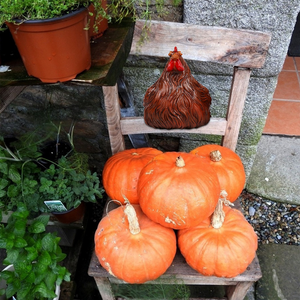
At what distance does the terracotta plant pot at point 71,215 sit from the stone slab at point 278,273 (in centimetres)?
114

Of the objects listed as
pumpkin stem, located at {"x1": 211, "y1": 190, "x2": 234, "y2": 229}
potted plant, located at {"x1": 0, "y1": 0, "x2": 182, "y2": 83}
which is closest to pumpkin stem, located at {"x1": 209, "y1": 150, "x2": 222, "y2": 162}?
pumpkin stem, located at {"x1": 211, "y1": 190, "x2": 234, "y2": 229}

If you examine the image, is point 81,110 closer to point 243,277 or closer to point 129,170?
point 129,170

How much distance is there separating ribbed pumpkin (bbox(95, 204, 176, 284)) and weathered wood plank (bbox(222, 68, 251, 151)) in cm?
57

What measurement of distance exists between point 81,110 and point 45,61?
1.08m

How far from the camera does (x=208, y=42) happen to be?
121 centimetres

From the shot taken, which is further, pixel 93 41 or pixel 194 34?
pixel 194 34

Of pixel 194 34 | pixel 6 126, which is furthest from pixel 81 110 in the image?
pixel 194 34

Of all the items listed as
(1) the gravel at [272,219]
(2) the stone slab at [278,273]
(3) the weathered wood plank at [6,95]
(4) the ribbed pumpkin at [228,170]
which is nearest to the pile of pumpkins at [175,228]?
(4) the ribbed pumpkin at [228,170]

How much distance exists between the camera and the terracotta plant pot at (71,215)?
5.24ft

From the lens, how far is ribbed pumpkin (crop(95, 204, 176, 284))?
3.60 feet

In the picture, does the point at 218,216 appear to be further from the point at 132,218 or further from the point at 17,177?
the point at 17,177

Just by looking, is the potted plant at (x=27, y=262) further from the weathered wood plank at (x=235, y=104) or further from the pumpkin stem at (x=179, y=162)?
the weathered wood plank at (x=235, y=104)

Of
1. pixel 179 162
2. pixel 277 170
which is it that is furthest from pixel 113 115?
pixel 277 170

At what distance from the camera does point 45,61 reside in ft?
2.76
